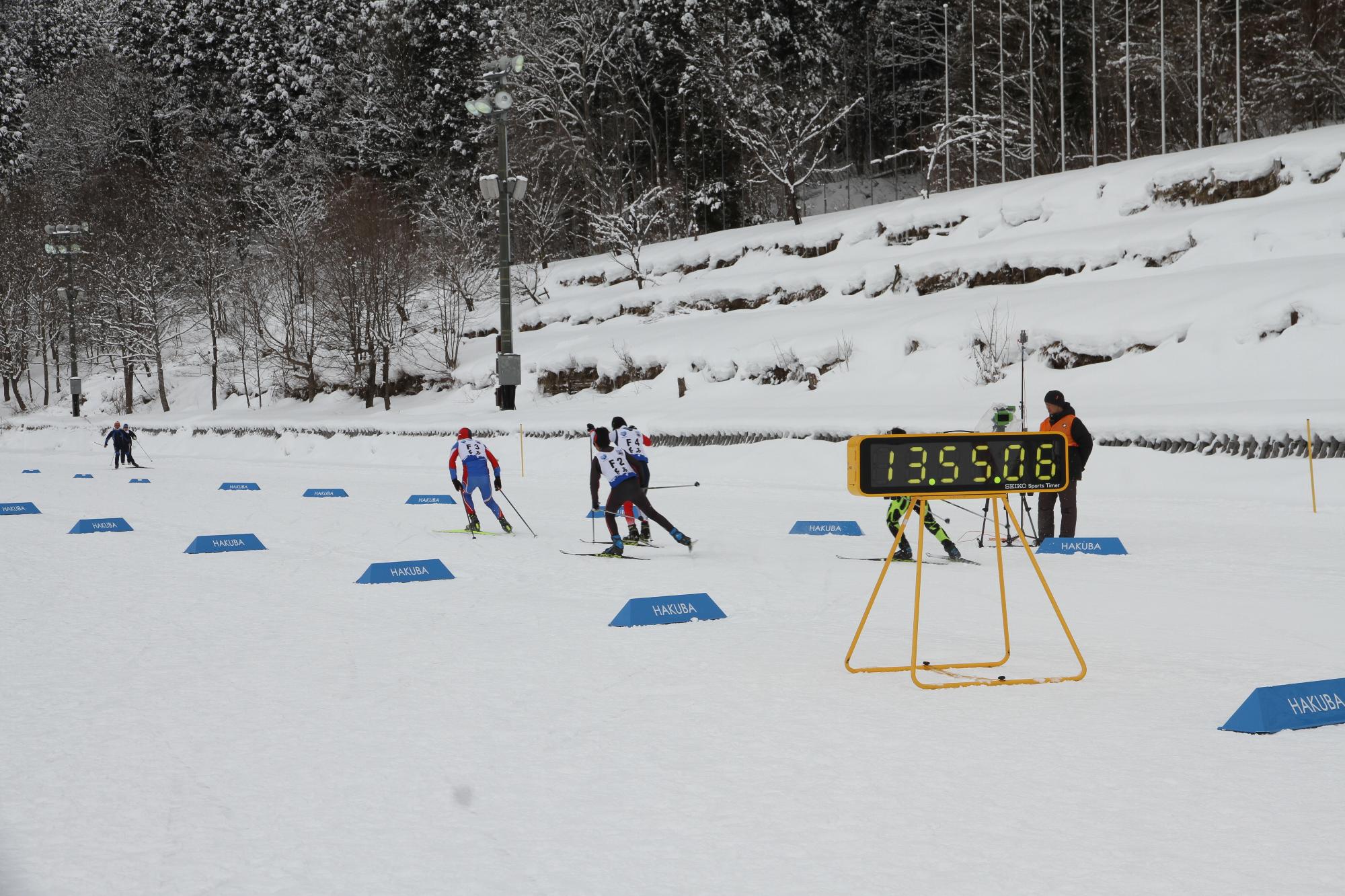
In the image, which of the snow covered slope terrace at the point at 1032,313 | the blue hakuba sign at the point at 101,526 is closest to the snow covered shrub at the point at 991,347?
the snow covered slope terrace at the point at 1032,313

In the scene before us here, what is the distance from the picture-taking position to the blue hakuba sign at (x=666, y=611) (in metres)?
9.64

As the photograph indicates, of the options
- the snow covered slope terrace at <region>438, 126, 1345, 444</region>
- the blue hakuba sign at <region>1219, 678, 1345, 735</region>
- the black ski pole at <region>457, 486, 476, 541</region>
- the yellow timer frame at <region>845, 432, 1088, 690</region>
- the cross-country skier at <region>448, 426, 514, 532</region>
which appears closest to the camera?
the blue hakuba sign at <region>1219, 678, 1345, 735</region>

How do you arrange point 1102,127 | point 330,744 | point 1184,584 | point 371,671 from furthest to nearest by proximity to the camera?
point 1102,127, point 1184,584, point 371,671, point 330,744

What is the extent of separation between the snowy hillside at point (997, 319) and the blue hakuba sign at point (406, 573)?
1239cm

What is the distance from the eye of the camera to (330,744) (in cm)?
612

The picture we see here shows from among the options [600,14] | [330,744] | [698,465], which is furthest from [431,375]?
[330,744]

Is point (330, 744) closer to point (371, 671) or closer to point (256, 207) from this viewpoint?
point (371, 671)

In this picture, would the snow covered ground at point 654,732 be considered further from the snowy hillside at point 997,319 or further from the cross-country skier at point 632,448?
the snowy hillside at point 997,319

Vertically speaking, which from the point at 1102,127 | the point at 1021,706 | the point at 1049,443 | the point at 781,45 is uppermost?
the point at 781,45

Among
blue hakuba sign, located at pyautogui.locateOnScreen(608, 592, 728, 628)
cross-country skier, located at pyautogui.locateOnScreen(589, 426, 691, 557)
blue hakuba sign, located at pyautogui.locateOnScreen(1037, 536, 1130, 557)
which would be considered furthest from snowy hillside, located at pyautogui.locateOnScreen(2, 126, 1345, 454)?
blue hakuba sign, located at pyautogui.locateOnScreen(608, 592, 728, 628)

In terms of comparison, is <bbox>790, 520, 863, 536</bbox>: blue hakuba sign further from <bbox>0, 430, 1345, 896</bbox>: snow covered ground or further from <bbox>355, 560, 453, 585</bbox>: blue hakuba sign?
<bbox>355, 560, 453, 585</bbox>: blue hakuba sign

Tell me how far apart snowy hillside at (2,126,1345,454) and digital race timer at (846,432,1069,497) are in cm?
1261

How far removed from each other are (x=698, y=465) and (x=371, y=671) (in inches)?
698

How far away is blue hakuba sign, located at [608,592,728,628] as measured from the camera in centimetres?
964
